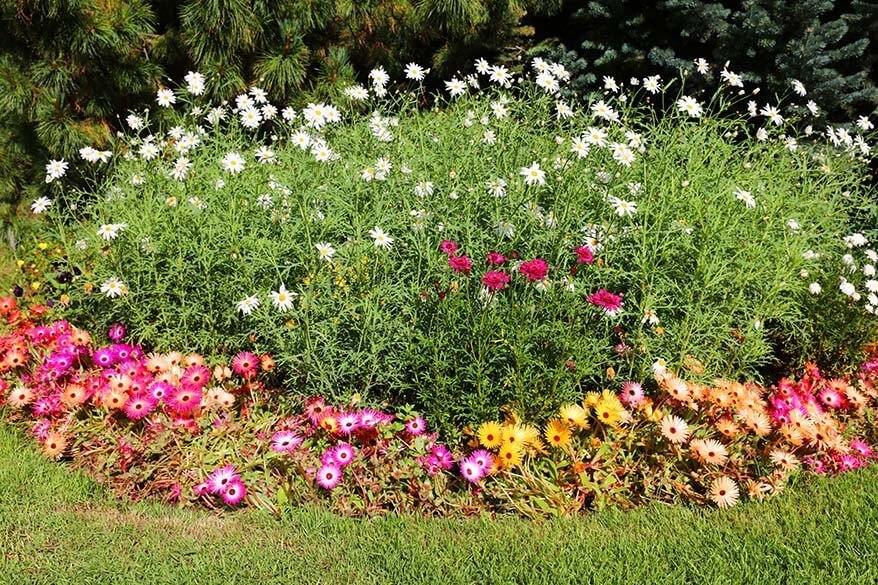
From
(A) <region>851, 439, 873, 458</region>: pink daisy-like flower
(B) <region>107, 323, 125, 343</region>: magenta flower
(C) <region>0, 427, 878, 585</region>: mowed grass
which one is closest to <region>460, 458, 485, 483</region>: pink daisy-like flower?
(C) <region>0, 427, 878, 585</region>: mowed grass

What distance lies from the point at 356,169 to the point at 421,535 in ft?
6.46

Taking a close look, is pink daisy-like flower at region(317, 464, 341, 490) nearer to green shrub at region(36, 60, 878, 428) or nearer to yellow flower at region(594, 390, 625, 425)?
green shrub at region(36, 60, 878, 428)

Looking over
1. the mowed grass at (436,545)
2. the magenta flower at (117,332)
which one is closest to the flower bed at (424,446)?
the mowed grass at (436,545)

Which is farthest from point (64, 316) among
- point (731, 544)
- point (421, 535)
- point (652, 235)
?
point (731, 544)

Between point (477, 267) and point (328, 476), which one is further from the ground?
point (477, 267)

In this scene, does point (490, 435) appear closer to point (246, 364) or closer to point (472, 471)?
point (472, 471)

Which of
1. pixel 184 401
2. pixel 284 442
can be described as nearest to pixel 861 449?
pixel 284 442

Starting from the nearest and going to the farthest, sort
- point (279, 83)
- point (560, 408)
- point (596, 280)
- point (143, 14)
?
point (560, 408)
point (596, 280)
point (143, 14)
point (279, 83)

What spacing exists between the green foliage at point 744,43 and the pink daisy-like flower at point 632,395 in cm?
233

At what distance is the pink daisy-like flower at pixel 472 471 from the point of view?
289 cm

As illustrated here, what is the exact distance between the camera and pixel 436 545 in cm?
267

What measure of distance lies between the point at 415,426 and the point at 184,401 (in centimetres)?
95

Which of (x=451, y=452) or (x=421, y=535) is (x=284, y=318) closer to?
(x=451, y=452)

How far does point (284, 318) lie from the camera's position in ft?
11.0
